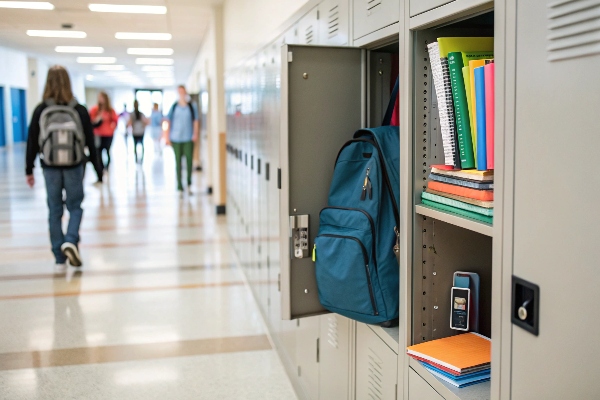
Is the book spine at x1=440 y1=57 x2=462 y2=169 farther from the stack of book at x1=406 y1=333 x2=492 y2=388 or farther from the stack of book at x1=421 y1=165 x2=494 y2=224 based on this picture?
the stack of book at x1=406 y1=333 x2=492 y2=388

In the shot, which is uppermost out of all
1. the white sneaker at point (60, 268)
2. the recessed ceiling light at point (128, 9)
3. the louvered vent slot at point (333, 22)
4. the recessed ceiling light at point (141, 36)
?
the recessed ceiling light at point (141, 36)

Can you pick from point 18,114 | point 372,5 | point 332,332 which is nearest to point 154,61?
point 18,114

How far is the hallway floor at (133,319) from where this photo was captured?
297 cm

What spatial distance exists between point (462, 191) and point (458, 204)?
0.12 feet

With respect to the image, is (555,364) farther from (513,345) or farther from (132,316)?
(132,316)

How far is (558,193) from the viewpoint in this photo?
1013 mm

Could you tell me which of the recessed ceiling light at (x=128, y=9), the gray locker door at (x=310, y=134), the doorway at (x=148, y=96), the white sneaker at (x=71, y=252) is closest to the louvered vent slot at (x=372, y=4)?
the gray locker door at (x=310, y=134)

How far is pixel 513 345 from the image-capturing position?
1159mm

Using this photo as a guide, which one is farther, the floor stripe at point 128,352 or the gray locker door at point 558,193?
the floor stripe at point 128,352

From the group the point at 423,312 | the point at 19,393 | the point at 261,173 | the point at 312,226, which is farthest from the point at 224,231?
the point at 423,312

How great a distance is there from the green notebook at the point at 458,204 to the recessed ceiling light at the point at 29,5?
328 inches

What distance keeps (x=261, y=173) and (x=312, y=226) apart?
1.52m

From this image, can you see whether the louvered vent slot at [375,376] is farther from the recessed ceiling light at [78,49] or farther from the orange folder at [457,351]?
the recessed ceiling light at [78,49]

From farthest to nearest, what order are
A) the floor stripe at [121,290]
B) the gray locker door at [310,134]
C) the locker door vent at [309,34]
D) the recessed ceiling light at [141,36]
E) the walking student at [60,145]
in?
the recessed ceiling light at [141,36], the walking student at [60,145], the floor stripe at [121,290], the locker door vent at [309,34], the gray locker door at [310,134]
